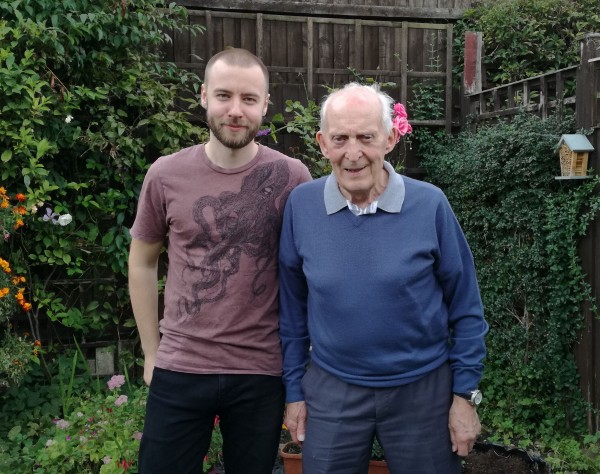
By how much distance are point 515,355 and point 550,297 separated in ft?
1.60

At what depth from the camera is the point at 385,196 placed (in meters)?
1.95

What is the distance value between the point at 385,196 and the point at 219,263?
A: 1.71 ft

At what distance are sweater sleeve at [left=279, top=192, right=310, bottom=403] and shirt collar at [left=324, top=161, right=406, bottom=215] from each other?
0.13m

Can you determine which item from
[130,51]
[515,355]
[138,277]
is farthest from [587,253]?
[130,51]

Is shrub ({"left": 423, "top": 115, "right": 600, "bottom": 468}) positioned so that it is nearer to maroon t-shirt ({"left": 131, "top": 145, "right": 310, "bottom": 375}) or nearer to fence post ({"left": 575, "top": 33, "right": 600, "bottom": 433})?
fence post ({"left": 575, "top": 33, "right": 600, "bottom": 433})

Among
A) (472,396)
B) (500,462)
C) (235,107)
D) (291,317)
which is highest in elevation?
(235,107)

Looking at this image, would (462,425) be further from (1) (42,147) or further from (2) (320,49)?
(2) (320,49)

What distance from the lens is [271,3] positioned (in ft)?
19.9

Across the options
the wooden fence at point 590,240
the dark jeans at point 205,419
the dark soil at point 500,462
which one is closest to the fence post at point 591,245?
the wooden fence at point 590,240

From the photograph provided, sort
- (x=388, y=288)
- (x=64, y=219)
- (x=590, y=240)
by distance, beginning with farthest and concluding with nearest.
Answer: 1. (x=64, y=219)
2. (x=590, y=240)
3. (x=388, y=288)

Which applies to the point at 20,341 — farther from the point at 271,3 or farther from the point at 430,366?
the point at 271,3

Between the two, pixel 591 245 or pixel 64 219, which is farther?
pixel 64 219

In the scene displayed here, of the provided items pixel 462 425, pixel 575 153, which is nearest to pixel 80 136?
pixel 575 153

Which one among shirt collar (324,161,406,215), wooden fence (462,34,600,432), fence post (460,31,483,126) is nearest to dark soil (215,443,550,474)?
wooden fence (462,34,600,432)
